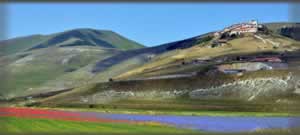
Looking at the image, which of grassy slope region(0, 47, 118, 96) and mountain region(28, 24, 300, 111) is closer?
mountain region(28, 24, 300, 111)

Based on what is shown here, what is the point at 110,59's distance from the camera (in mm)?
163500

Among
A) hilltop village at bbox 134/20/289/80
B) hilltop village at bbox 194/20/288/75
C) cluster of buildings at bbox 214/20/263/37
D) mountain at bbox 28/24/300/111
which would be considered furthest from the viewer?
cluster of buildings at bbox 214/20/263/37

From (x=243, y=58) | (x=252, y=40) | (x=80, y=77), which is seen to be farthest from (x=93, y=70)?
(x=243, y=58)

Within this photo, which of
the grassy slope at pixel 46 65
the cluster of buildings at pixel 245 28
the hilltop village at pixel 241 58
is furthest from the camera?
the grassy slope at pixel 46 65

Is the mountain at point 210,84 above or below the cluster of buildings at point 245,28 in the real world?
below

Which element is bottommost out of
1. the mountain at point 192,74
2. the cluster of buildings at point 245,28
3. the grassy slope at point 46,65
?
the grassy slope at point 46,65

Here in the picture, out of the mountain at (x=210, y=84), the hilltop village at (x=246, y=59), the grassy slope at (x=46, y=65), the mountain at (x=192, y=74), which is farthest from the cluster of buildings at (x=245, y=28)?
the grassy slope at (x=46, y=65)

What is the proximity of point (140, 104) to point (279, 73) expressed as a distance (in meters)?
17.4

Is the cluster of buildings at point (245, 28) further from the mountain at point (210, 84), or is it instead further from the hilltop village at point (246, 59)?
the mountain at point (210, 84)

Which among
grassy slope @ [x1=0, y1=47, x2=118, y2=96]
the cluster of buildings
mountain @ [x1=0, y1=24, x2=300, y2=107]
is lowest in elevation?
grassy slope @ [x1=0, y1=47, x2=118, y2=96]

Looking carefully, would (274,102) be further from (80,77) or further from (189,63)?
(80,77)

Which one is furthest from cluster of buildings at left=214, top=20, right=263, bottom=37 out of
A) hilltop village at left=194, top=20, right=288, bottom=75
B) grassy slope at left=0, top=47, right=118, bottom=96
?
grassy slope at left=0, top=47, right=118, bottom=96

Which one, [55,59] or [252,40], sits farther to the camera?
[55,59]

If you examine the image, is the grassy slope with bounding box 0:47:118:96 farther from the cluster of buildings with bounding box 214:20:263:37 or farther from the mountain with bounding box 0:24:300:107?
the cluster of buildings with bounding box 214:20:263:37
